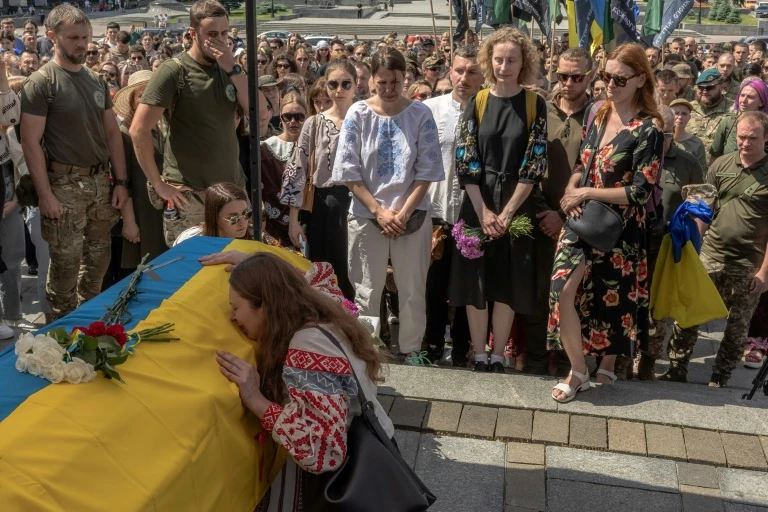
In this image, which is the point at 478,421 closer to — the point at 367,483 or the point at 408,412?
the point at 408,412

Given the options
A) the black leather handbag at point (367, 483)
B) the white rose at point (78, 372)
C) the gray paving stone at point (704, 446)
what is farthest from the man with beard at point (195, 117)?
the gray paving stone at point (704, 446)

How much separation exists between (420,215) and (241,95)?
1.27m

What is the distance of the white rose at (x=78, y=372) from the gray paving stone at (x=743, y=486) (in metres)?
2.66

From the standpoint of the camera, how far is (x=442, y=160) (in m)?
5.33

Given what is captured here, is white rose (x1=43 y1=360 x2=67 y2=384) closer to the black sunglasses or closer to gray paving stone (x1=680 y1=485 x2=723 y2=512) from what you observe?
gray paving stone (x1=680 y1=485 x2=723 y2=512)

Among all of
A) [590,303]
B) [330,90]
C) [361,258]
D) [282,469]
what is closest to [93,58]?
[330,90]

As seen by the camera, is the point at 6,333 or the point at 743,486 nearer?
the point at 743,486

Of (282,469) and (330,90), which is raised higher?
(330,90)

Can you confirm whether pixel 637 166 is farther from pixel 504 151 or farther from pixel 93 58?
pixel 93 58

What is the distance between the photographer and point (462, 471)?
3.97 m

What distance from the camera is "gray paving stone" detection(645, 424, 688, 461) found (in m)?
4.06

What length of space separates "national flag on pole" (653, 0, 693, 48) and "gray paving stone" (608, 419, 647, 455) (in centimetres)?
844

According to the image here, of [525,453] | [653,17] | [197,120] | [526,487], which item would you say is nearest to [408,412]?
[525,453]

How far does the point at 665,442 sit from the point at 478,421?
0.87m
